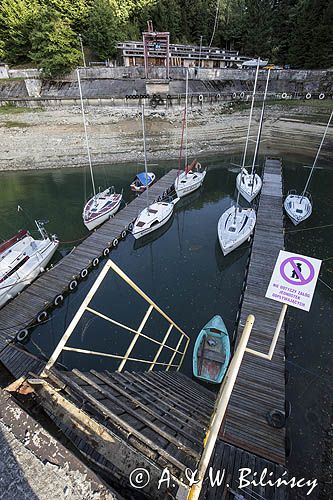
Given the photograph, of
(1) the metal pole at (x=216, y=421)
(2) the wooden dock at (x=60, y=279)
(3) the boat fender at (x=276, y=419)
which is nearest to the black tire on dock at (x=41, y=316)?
(2) the wooden dock at (x=60, y=279)

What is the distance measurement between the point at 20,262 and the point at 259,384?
15757mm

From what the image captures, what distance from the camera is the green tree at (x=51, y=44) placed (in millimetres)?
40625

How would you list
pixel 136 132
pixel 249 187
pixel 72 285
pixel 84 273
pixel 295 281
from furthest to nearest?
pixel 136 132 → pixel 249 187 → pixel 84 273 → pixel 72 285 → pixel 295 281

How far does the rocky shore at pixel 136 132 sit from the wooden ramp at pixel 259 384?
2761 centimetres

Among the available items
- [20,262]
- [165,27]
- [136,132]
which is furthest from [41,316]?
[165,27]

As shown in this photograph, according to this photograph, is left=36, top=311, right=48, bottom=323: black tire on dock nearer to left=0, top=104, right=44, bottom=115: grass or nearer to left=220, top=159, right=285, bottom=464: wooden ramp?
left=220, top=159, right=285, bottom=464: wooden ramp

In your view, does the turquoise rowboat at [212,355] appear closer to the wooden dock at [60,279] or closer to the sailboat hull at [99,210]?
the wooden dock at [60,279]

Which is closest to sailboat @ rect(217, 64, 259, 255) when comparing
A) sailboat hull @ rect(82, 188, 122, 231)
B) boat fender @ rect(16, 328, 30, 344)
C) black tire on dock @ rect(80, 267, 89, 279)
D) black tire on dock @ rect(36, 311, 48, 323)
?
sailboat hull @ rect(82, 188, 122, 231)

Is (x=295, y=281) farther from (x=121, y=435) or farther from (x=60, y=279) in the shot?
(x=60, y=279)

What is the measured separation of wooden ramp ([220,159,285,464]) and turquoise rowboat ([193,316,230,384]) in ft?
3.11

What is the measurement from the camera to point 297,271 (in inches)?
316

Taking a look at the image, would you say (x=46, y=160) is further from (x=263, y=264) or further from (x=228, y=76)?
(x=228, y=76)

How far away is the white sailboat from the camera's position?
15805mm

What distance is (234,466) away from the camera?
836 centimetres
